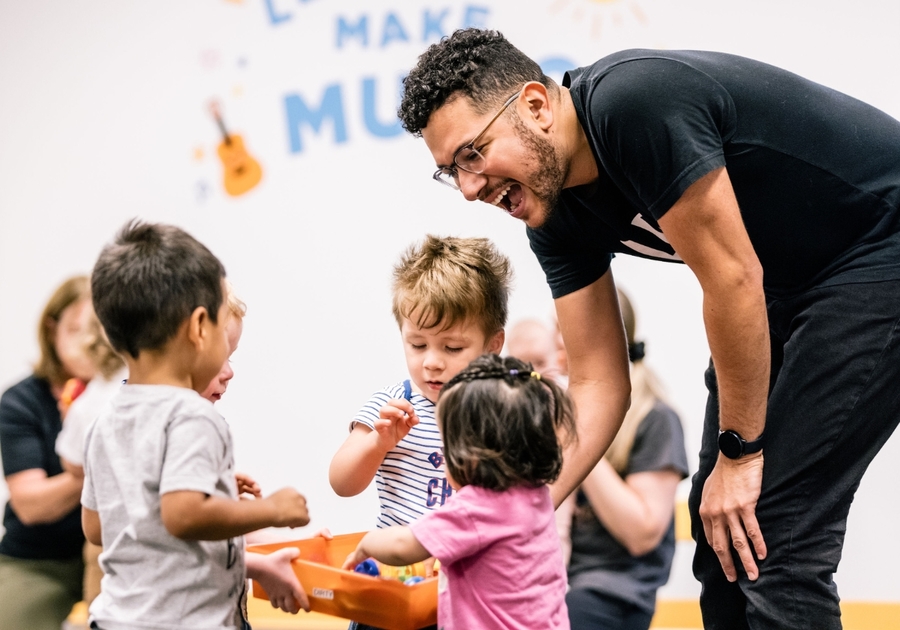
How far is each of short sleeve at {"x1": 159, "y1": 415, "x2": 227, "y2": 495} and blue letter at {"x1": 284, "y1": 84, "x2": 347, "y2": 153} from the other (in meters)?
2.13

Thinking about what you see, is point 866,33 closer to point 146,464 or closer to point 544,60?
point 544,60

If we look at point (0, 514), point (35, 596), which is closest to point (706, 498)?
point (35, 596)

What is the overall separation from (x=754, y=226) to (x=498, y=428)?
53 cm

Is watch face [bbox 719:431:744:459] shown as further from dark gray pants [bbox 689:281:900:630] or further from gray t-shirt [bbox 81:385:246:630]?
gray t-shirt [bbox 81:385:246:630]

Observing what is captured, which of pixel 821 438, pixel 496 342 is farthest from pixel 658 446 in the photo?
pixel 821 438

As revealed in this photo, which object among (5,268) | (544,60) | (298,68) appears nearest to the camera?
(544,60)

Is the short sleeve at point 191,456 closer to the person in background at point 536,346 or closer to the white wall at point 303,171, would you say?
the person in background at point 536,346

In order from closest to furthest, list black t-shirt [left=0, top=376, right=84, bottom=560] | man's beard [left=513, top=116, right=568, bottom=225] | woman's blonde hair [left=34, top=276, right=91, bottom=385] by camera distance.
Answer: man's beard [left=513, top=116, right=568, bottom=225]
black t-shirt [left=0, top=376, right=84, bottom=560]
woman's blonde hair [left=34, top=276, right=91, bottom=385]

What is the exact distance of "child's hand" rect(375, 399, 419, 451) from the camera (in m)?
1.59

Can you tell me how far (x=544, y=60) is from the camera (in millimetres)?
3064

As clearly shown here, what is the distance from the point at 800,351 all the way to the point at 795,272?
13 centimetres

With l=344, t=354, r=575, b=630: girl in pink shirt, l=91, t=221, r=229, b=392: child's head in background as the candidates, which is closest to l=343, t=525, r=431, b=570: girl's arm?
l=344, t=354, r=575, b=630: girl in pink shirt

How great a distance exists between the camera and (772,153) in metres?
1.43

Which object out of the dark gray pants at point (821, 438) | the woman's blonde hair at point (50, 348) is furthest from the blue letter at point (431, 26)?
the dark gray pants at point (821, 438)
